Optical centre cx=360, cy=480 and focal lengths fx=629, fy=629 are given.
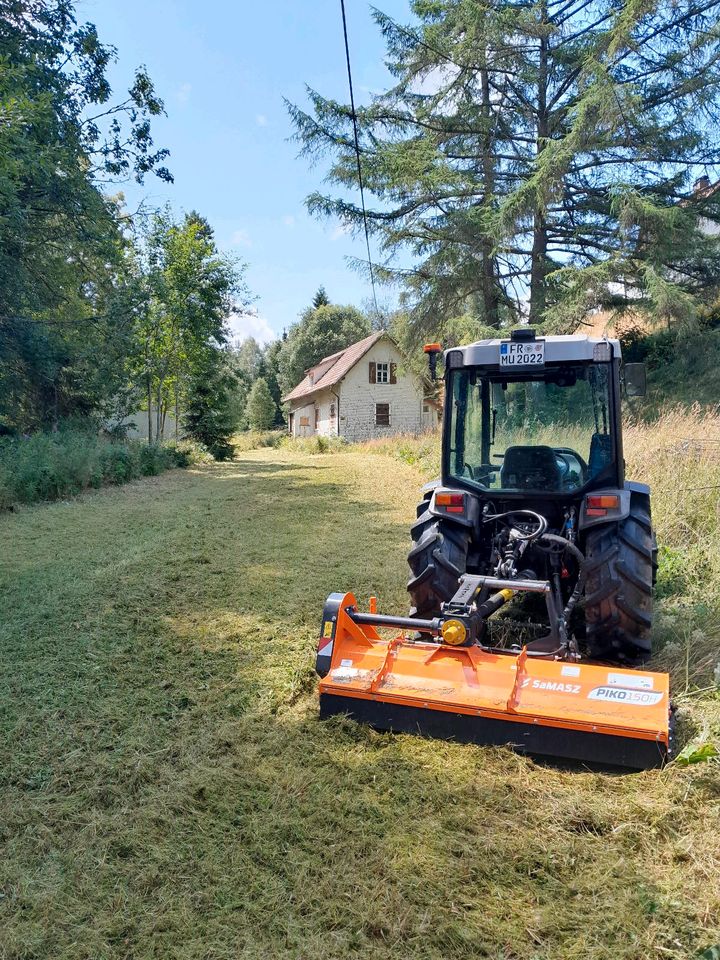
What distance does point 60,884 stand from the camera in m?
2.22

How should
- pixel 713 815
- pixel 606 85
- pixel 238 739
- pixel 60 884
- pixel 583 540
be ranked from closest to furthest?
pixel 60 884 → pixel 713 815 → pixel 238 739 → pixel 583 540 → pixel 606 85

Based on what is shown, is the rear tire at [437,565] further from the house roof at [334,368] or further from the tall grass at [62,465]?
the house roof at [334,368]

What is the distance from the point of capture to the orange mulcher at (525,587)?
286 cm

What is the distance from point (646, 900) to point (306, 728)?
1.69 metres

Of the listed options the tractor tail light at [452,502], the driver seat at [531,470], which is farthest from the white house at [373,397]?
the tractor tail light at [452,502]

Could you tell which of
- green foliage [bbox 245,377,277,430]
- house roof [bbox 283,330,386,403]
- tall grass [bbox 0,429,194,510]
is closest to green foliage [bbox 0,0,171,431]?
tall grass [bbox 0,429,194,510]

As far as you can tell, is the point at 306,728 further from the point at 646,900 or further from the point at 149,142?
the point at 149,142

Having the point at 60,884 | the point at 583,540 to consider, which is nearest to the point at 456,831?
the point at 60,884

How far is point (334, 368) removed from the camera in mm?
31969

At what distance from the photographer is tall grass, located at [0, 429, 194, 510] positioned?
10.5 meters

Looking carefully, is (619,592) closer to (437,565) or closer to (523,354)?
(437,565)

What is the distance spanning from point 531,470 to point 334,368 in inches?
1117

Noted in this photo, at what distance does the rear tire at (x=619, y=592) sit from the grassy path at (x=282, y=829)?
1.04 meters

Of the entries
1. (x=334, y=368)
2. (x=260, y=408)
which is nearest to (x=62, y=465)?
(x=334, y=368)
